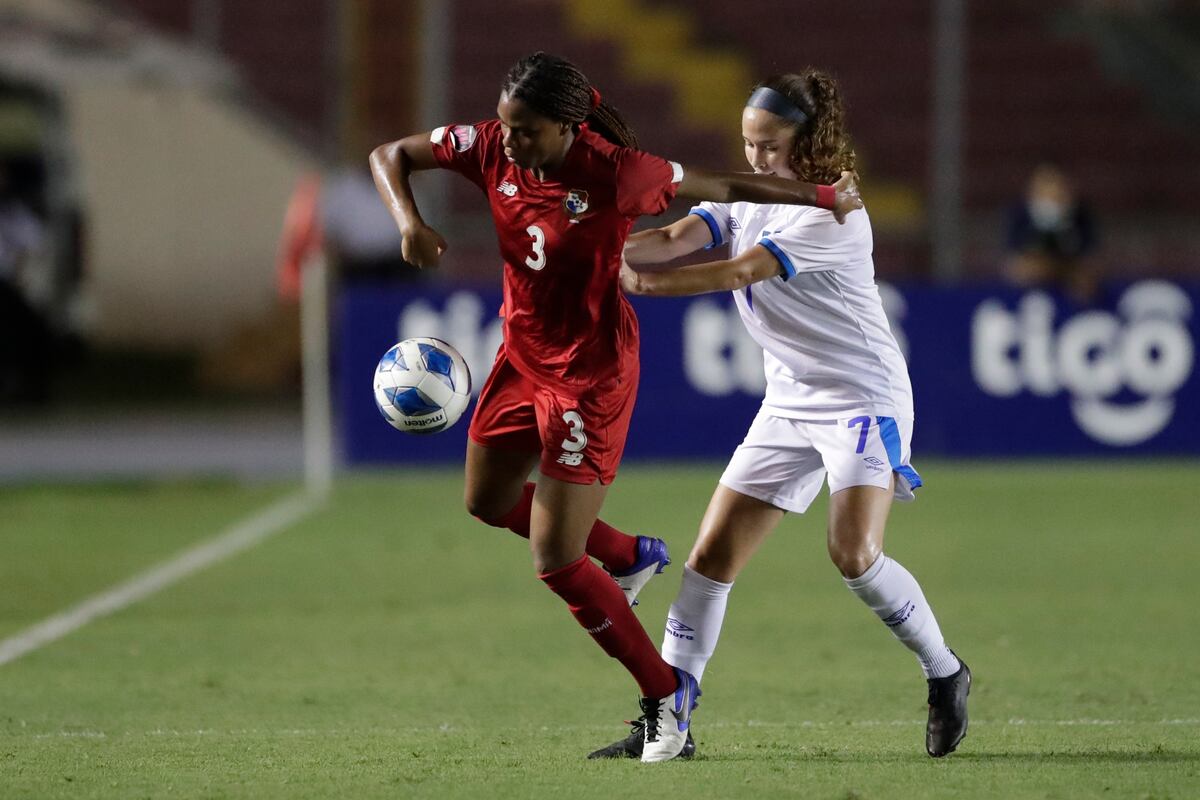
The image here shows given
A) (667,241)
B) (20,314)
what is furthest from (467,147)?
(20,314)

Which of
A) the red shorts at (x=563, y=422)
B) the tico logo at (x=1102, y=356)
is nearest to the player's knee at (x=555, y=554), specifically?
the red shorts at (x=563, y=422)

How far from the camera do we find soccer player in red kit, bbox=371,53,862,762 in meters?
5.15

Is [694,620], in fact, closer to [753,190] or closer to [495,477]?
[495,477]

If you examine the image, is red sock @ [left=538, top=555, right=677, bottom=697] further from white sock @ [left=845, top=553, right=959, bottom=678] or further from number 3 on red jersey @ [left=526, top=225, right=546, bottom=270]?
number 3 on red jersey @ [left=526, top=225, right=546, bottom=270]

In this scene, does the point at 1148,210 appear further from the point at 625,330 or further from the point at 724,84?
the point at 625,330

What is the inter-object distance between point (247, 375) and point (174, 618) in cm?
1329

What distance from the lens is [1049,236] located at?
49.6 feet

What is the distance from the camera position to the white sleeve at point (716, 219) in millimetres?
5766

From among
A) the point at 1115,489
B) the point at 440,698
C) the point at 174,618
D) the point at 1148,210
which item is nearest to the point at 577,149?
the point at 440,698

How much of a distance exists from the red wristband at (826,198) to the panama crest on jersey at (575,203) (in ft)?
2.05

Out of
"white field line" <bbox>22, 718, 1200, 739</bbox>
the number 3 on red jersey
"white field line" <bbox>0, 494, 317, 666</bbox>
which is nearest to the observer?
the number 3 on red jersey

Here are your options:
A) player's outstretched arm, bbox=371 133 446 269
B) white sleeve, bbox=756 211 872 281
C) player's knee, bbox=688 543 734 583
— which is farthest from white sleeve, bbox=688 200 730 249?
player's knee, bbox=688 543 734 583

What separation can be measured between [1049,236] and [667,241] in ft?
33.1

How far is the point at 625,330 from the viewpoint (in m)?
5.47
